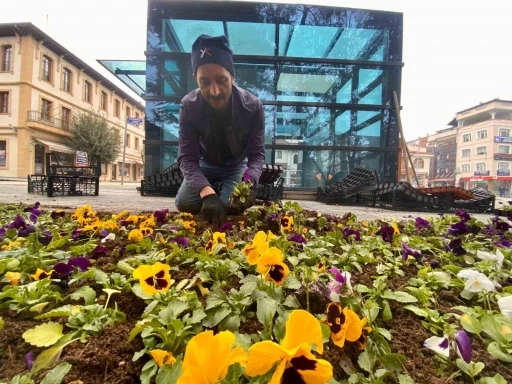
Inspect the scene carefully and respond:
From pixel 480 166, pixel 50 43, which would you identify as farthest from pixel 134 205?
pixel 480 166

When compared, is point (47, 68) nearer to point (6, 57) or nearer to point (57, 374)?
point (6, 57)

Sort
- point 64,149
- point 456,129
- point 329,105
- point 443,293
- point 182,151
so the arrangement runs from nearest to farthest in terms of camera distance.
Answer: point 443,293
point 182,151
point 329,105
point 64,149
point 456,129

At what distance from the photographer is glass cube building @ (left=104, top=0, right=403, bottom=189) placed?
8.55 m

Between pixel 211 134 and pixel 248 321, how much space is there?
7.55ft

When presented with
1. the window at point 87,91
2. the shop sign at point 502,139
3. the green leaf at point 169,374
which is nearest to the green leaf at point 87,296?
the green leaf at point 169,374

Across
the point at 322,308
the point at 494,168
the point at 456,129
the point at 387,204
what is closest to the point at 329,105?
the point at 387,204

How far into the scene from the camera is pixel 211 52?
94.5 inches

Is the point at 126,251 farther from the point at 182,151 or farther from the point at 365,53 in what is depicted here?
the point at 365,53

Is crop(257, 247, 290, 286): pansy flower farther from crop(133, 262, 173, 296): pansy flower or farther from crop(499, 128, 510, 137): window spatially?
crop(499, 128, 510, 137): window

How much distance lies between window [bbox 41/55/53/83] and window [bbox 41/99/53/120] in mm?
1775

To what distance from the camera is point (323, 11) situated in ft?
29.2

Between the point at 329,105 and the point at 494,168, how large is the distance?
2171 inches

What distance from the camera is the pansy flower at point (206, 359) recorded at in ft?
1.57

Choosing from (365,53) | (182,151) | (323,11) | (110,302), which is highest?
(323,11)
